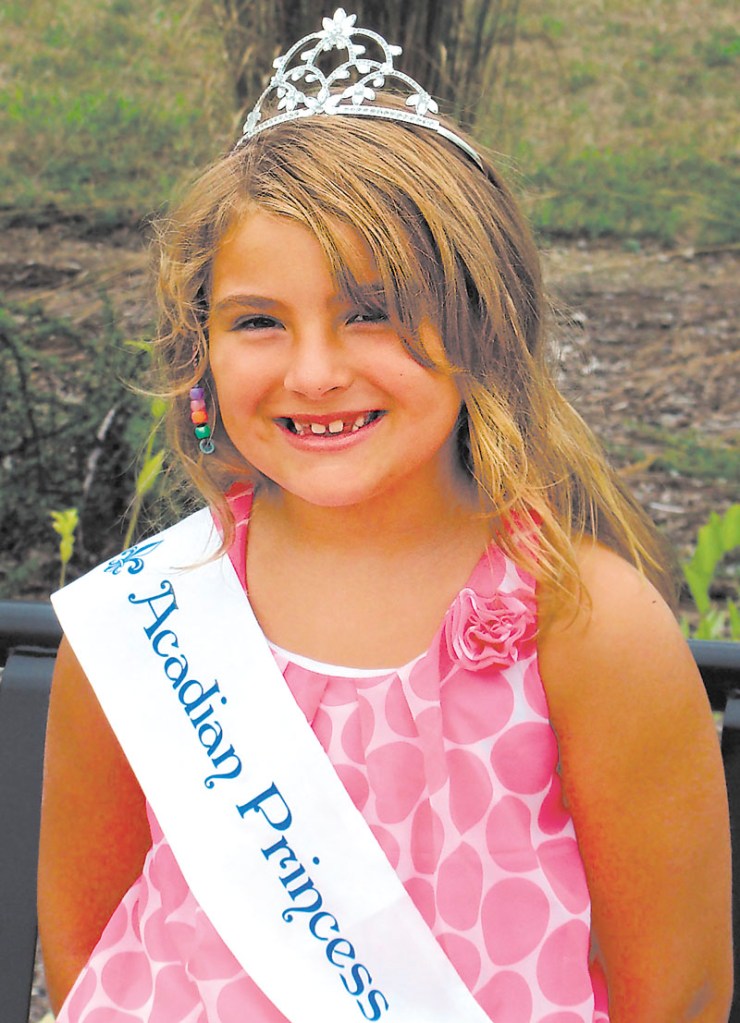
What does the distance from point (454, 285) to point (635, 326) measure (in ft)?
11.2

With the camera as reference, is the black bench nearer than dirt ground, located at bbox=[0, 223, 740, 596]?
Yes

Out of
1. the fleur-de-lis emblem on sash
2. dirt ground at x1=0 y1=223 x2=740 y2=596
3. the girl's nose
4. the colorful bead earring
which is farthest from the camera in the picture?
dirt ground at x1=0 y1=223 x2=740 y2=596

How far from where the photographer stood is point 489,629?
5.15 feet

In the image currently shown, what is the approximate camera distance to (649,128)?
5777mm

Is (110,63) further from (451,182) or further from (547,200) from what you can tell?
(451,182)

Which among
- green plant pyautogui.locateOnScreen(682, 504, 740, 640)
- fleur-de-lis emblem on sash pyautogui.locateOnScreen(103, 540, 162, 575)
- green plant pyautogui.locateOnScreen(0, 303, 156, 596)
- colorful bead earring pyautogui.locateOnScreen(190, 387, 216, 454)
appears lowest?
green plant pyautogui.locateOnScreen(0, 303, 156, 596)

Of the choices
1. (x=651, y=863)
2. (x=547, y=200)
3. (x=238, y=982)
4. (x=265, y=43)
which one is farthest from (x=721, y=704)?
(x=547, y=200)

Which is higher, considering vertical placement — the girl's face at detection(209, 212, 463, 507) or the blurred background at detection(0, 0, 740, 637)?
the girl's face at detection(209, 212, 463, 507)

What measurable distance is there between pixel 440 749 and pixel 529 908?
0.74ft

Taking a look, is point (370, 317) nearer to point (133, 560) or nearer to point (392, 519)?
point (392, 519)

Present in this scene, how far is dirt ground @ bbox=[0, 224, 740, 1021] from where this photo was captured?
4.33 m

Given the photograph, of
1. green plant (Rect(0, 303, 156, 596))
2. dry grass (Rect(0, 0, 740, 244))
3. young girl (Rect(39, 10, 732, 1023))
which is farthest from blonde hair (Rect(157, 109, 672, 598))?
dry grass (Rect(0, 0, 740, 244))

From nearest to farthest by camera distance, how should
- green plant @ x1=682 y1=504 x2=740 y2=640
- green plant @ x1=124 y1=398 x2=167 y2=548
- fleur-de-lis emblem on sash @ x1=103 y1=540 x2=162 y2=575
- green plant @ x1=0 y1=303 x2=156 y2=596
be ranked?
1. fleur-de-lis emblem on sash @ x1=103 y1=540 x2=162 y2=575
2. green plant @ x1=124 y1=398 x2=167 y2=548
3. green plant @ x1=682 y1=504 x2=740 y2=640
4. green plant @ x1=0 y1=303 x2=156 y2=596

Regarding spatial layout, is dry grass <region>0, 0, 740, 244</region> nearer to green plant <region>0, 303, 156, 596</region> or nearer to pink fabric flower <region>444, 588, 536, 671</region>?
green plant <region>0, 303, 156, 596</region>
